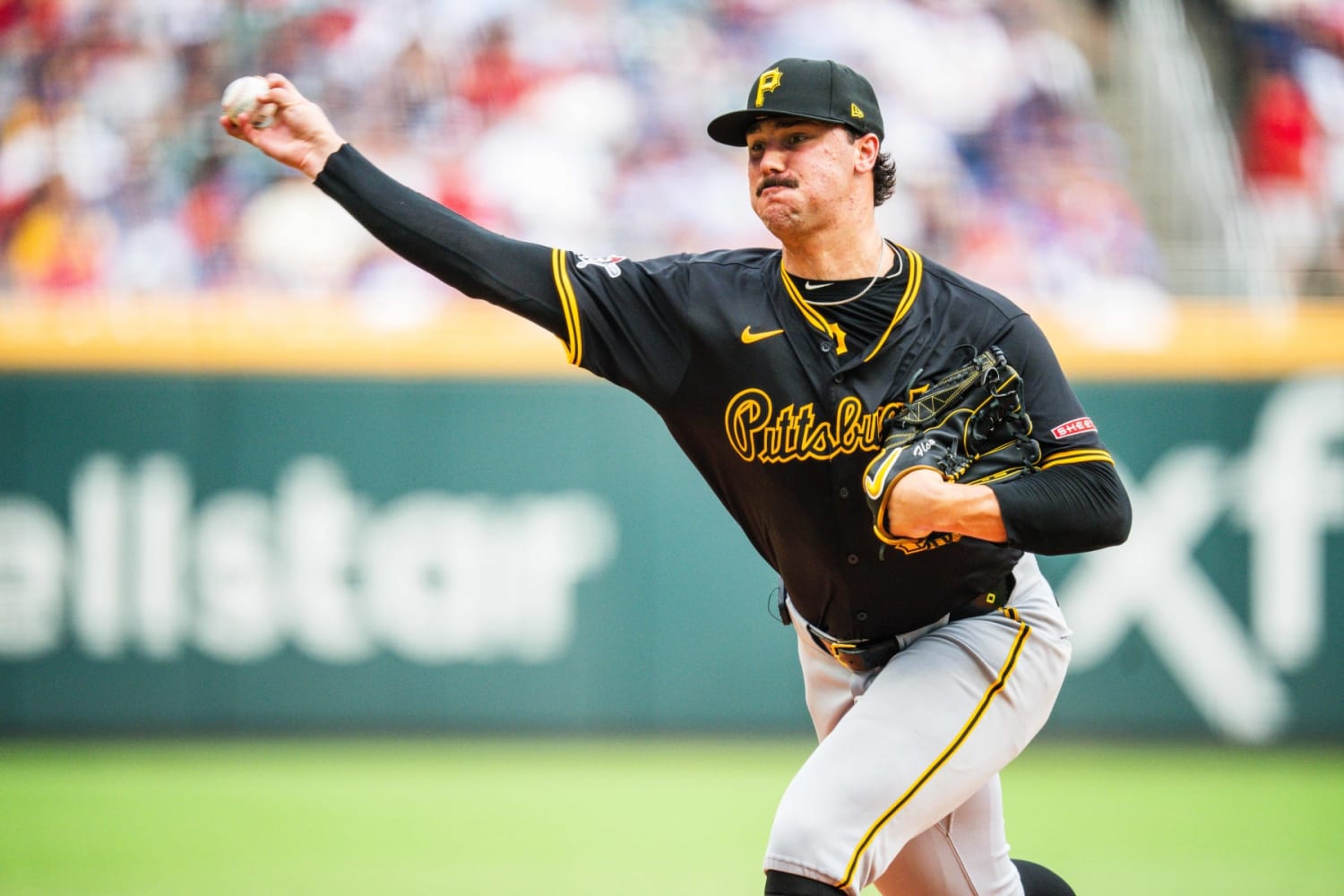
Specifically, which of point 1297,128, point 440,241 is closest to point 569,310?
point 440,241

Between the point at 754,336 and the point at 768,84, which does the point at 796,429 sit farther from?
the point at 768,84

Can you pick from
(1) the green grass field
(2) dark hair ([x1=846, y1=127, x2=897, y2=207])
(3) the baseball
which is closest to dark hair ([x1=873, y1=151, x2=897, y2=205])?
(2) dark hair ([x1=846, y1=127, x2=897, y2=207])

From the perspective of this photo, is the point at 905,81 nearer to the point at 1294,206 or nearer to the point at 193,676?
the point at 1294,206

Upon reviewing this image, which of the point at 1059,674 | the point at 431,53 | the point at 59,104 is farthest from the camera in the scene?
the point at 431,53

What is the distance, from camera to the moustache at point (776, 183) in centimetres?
364

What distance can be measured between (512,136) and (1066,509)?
7347 mm

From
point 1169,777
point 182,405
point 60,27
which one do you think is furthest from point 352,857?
point 60,27

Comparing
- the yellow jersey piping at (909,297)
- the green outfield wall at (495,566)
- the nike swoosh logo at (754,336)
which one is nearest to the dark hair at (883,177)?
the yellow jersey piping at (909,297)

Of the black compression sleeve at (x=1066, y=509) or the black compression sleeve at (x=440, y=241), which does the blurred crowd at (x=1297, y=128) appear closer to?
the black compression sleeve at (x=1066, y=509)

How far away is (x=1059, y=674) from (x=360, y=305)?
5.74 m

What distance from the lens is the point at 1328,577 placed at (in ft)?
28.3

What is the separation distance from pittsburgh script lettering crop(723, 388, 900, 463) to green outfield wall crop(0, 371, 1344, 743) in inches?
199

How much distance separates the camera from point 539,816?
22.9 ft

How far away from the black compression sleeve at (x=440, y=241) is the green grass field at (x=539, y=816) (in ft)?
8.97
